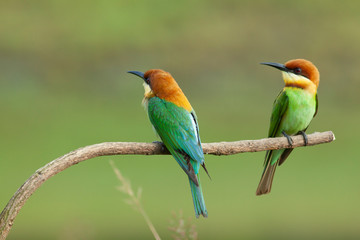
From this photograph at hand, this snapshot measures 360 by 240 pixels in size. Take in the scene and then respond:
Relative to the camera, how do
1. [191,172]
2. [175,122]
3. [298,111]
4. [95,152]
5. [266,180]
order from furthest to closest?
[298,111], [266,180], [175,122], [191,172], [95,152]

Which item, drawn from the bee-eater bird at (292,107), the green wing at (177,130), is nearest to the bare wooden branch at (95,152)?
the green wing at (177,130)

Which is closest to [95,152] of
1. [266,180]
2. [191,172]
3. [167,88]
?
[191,172]

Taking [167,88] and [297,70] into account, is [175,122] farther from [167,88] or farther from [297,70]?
[297,70]

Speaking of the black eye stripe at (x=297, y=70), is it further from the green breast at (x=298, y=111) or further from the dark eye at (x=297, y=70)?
the green breast at (x=298, y=111)

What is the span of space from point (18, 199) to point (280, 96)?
1081 millimetres

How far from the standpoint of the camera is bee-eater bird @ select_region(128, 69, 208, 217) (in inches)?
51.7

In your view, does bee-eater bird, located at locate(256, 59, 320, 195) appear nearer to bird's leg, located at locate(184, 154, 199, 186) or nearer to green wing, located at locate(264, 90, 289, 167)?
green wing, located at locate(264, 90, 289, 167)

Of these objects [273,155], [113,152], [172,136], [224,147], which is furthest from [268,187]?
[113,152]

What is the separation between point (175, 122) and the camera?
4.66 ft

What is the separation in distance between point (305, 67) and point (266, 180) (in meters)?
0.37

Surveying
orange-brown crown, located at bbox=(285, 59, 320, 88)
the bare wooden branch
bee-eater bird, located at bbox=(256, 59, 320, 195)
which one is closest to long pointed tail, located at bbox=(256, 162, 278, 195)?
bee-eater bird, located at bbox=(256, 59, 320, 195)

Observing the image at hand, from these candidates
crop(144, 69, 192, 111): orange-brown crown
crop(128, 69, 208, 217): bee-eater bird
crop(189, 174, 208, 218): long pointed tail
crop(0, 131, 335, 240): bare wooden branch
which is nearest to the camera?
crop(0, 131, 335, 240): bare wooden branch

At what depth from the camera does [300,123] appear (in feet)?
Answer: 5.90

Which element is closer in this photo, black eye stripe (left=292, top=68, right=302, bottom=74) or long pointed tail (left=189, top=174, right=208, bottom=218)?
long pointed tail (left=189, top=174, right=208, bottom=218)
